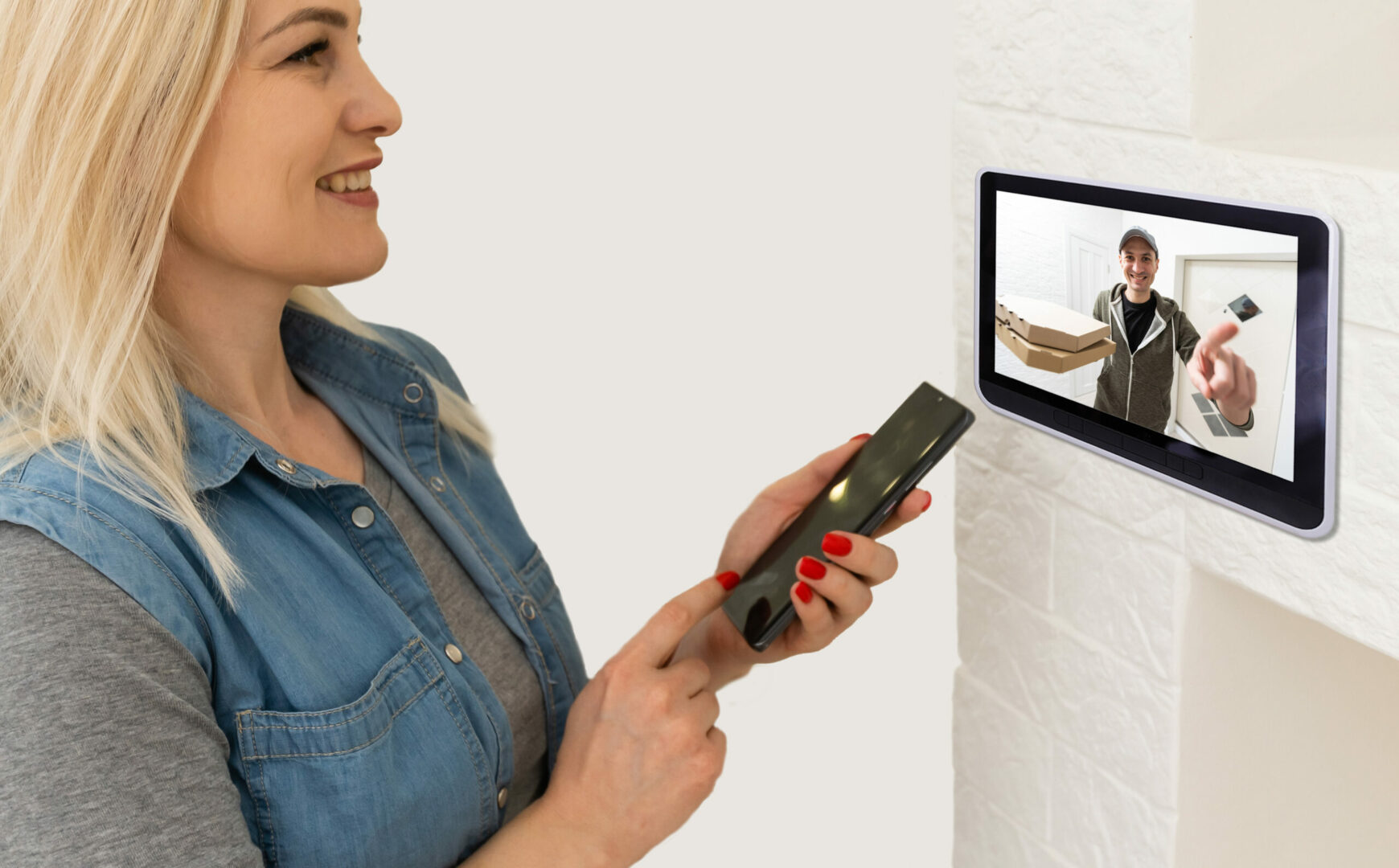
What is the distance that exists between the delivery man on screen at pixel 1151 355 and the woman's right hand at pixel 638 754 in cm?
40

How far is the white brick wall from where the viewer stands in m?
0.74

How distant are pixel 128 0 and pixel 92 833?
1.79 ft

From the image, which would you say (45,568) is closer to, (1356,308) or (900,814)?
(1356,308)

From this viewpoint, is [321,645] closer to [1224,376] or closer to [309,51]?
[309,51]

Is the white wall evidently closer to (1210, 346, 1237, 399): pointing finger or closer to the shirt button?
(1210, 346, 1237, 399): pointing finger

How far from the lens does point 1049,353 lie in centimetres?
99

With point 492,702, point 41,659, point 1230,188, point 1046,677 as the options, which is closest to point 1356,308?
point 1230,188

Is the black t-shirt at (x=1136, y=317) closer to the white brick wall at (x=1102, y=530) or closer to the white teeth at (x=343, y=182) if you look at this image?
the white brick wall at (x=1102, y=530)

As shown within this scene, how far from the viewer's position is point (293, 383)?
1164 mm

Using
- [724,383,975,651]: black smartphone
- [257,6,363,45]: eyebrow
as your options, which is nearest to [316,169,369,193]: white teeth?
[257,6,363,45]: eyebrow

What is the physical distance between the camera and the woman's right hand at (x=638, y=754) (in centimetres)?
97

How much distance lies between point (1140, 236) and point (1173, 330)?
7cm

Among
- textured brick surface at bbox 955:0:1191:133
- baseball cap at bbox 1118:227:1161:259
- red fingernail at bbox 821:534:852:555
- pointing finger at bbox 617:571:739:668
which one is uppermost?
textured brick surface at bbox 955:0:1191:133

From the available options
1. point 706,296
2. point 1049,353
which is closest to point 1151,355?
point 1049,353
